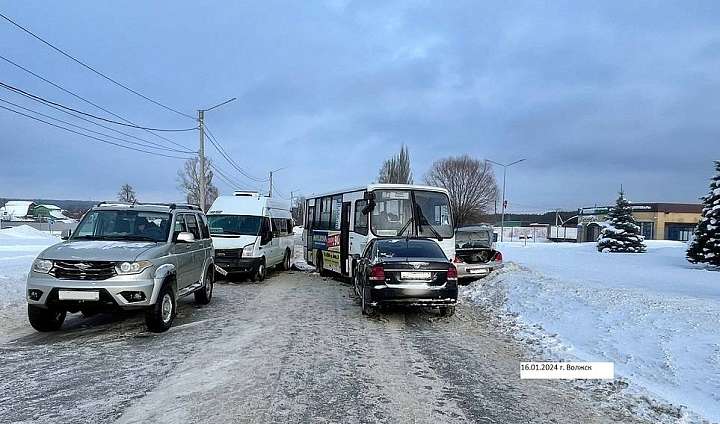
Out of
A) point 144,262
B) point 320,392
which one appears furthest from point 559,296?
point 144,262

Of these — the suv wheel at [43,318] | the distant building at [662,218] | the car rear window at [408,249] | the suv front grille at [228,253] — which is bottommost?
the suv wheel at [43,318]

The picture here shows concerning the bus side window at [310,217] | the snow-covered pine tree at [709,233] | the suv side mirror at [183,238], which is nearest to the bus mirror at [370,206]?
the suv side mirror at [183,238]

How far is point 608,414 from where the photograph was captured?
523 cm

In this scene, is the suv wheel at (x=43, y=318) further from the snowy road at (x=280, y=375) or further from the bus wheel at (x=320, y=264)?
the bus wheel at (x=320, y=264)

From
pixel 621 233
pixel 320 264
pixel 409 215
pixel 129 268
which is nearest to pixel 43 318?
pixel 129 268

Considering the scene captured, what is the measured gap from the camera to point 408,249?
420 inches

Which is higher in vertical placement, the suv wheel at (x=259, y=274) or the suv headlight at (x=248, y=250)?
the suv headlight at (x=248, y=250)

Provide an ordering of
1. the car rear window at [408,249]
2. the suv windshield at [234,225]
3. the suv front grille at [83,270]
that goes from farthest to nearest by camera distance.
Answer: the suv windshield at [234,225], the car rear window at [408,249], the suv front grille at [83,270]

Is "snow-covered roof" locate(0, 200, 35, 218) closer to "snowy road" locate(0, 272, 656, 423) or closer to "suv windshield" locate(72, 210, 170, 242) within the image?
"suv windshield" locate(72, 210, 170, 242)

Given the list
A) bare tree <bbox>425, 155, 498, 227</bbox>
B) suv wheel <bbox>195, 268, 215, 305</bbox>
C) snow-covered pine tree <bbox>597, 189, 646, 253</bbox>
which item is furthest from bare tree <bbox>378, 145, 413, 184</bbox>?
suv wheel <bbox>195, 268, 215, 305</bbox>

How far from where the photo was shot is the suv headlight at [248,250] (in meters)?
15.8

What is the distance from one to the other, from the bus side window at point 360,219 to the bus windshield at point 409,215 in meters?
0.32

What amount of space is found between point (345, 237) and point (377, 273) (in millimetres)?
5879

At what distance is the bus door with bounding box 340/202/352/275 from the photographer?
15.6 meters
